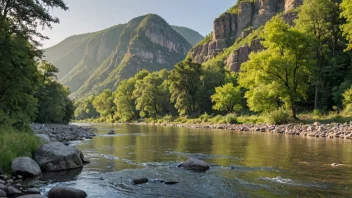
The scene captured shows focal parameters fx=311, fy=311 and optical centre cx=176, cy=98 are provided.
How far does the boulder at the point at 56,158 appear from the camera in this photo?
13961 mm

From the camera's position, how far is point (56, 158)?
14211 mm

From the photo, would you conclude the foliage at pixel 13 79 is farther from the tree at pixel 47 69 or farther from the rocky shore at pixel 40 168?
the tree at pixel 47 69

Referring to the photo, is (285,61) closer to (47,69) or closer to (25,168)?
(25,168)

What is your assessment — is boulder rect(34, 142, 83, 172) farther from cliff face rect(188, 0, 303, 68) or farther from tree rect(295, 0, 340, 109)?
cliff face rect(188, 0, 303, 68)

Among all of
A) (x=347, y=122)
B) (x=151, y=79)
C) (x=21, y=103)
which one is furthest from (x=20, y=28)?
(x=151, y=79)

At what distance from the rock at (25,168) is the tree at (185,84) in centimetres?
6279

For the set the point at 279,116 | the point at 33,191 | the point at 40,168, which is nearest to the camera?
the point at 33,191

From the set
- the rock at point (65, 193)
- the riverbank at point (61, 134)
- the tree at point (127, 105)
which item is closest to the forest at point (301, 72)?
the riverbank at point (61, 134)

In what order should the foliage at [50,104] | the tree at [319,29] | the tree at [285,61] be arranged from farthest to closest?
the foliage at [50,104] < the tree at [319,29] < the tree at [285,61]

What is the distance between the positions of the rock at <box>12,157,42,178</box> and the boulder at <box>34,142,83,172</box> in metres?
0.92

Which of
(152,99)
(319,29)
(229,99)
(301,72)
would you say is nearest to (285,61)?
(301,72)

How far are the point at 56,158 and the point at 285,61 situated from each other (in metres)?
32.4

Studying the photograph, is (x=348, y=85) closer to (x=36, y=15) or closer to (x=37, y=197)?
(x=36, y=15)

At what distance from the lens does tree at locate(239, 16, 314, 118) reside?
39.7 m
